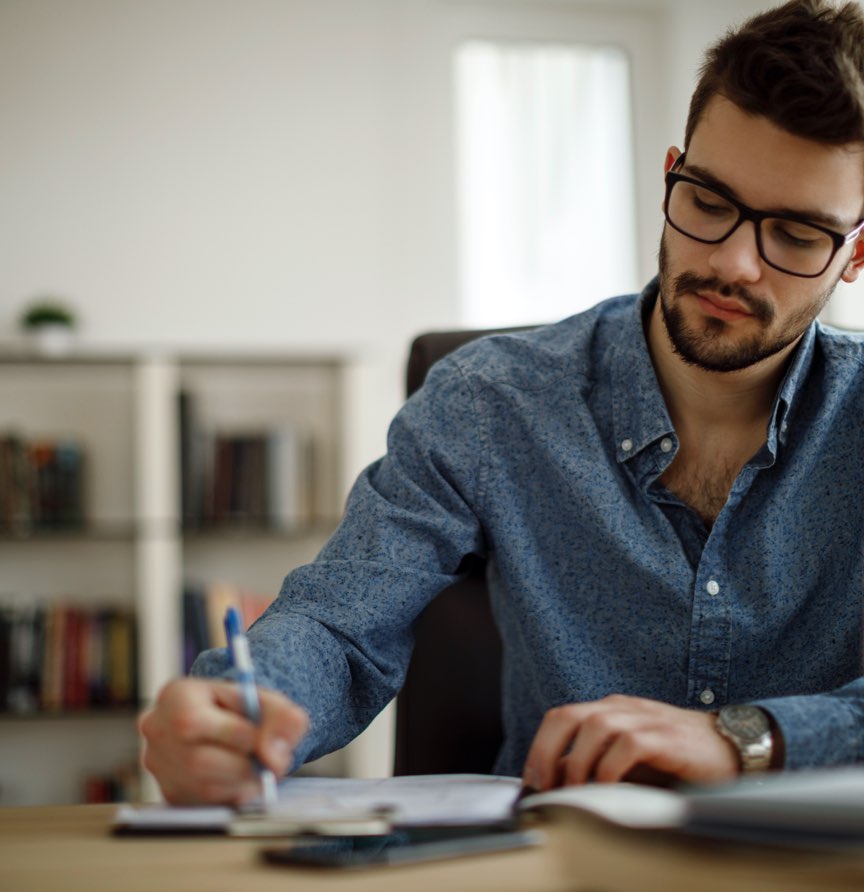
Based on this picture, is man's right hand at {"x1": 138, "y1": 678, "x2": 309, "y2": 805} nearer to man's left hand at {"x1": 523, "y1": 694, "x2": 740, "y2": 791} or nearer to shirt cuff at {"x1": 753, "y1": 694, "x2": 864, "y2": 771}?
man's left hand at {"x1": 523, "y1": 694, "x2": 740, "y2": 791}

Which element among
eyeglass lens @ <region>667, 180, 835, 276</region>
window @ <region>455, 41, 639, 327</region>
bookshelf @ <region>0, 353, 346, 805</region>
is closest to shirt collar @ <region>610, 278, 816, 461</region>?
eyeglass lens @ <region>667, 180, 835, 276</region>

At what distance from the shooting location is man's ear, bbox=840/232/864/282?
125 centimetres

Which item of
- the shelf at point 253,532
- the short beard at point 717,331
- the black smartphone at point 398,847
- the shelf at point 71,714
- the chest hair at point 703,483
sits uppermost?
the short beard at point 717,331

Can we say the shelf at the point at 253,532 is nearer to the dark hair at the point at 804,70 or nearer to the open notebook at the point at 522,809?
the dark hair at the point at 804,70

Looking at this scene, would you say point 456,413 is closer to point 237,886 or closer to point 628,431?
point 628,431

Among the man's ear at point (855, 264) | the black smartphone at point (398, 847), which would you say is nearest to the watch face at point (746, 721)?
the black smartphone at point (398, 847)

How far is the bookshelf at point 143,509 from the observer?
286cm

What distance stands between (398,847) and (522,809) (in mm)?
130

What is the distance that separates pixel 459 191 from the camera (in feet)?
11.2

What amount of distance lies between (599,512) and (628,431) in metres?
0.10

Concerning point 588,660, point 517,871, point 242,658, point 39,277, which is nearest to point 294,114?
point 39,277

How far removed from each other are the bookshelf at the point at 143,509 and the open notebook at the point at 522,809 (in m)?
2.20

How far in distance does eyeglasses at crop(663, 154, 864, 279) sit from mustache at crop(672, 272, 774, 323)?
4cm

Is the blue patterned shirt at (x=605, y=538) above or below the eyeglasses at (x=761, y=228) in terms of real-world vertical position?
below
